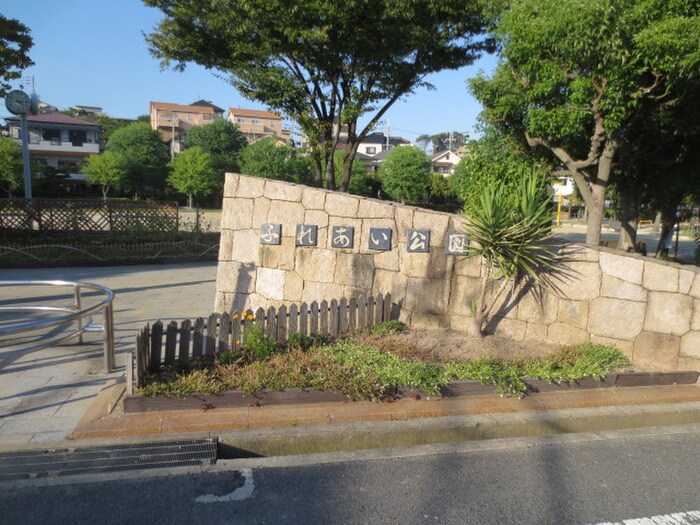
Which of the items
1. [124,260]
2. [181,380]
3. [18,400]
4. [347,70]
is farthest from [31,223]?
[181,380]

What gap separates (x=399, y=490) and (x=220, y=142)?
4883cm

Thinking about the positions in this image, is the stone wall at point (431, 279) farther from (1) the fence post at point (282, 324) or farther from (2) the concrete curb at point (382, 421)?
(1) the fence post at point (282, 324)

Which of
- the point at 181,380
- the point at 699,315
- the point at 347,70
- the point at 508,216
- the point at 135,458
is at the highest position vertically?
the point at 347,70

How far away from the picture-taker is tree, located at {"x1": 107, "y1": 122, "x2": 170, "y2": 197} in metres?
43.5

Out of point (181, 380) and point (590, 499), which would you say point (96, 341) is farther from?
point (590, 499)

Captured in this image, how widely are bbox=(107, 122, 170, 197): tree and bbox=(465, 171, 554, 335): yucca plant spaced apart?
4278cm

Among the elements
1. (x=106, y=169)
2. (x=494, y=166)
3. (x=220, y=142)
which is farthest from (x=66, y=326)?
(x=220, y=142)

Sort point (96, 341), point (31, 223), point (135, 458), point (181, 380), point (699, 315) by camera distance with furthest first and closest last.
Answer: point (31, 223), point (96, 341), point (699, 315), point (181, 380), point (135, 458)

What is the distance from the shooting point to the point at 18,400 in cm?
455

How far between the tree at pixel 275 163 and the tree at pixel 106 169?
10975 mm

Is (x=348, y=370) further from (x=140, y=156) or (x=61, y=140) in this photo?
(x=61, y=140)

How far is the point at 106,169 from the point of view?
40031 mm

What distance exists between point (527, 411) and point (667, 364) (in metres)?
2.22

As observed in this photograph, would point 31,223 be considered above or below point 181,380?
above
